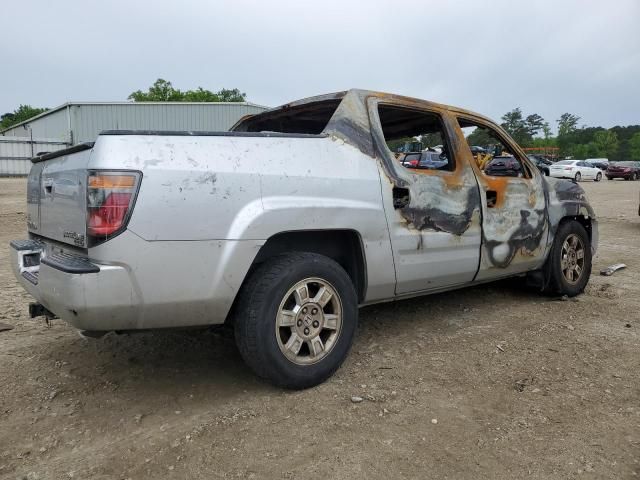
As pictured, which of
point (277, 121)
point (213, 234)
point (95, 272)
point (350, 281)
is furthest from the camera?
point (277, 121)

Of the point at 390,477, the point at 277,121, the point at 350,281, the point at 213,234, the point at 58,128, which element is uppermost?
the point at 58,128

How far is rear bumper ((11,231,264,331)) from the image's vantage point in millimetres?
2350

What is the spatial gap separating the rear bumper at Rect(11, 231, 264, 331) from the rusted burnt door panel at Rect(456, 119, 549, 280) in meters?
2.08

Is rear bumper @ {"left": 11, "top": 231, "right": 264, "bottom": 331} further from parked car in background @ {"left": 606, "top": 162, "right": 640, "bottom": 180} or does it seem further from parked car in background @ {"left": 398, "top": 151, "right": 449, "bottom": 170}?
parked car in background @ {"left": 606, "top": 162, "right": 640, "bottom": 180}

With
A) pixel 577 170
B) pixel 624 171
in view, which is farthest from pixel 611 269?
pixel 624 171

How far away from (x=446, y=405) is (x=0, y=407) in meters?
2.43

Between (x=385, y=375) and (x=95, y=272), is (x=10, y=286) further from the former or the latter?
(x=385, y=375)

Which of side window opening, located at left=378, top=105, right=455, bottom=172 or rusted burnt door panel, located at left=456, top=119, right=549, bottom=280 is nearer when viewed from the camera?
side window opening, located at left=378, top=105, right=455, bottom=172

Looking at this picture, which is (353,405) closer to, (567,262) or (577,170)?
(567,262)

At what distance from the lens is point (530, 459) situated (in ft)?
7.43

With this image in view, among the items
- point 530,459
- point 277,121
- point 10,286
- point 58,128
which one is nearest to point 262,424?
point 530,459

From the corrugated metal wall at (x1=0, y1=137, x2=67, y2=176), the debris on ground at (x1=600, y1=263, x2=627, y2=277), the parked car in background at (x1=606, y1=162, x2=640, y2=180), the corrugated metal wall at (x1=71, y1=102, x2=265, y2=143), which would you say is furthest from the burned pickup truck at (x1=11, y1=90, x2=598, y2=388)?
the parked car in background at (x1=606, y1=162, x2=640, y2=180)

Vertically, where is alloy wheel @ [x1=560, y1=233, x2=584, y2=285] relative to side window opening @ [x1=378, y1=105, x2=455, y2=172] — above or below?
below

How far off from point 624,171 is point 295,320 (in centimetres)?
3991
